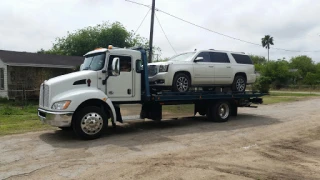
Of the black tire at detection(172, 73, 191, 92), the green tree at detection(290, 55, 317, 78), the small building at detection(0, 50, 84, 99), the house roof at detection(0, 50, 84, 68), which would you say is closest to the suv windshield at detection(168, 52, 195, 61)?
the black tire at detection(172, 73, 191, 92)

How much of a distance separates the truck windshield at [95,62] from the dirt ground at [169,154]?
2.16 meters

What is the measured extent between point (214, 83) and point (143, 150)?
17.5 ft

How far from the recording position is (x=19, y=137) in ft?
30.7

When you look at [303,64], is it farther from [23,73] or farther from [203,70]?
[203,70]

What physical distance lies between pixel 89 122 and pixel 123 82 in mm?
1754

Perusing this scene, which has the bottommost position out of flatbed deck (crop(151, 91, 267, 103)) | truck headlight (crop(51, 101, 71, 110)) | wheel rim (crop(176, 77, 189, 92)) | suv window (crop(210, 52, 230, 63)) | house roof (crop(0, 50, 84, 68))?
truck headlight (crop(51, 101, 71, 110))

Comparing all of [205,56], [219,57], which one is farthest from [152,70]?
[219,57]

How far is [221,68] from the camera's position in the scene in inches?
472

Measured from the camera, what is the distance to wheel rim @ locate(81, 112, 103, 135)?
28.6 feet

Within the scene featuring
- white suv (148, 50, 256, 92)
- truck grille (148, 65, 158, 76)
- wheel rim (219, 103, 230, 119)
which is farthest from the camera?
wheel rim (219, 103, 230, 119)

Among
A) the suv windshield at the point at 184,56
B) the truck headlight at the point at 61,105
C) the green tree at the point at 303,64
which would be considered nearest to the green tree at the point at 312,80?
the green tree at the point at 303,64

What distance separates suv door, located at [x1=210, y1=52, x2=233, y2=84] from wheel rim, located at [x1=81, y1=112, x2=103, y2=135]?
201 inches

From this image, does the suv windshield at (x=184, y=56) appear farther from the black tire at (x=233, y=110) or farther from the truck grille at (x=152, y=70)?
the black tire at (x=233, y=110)

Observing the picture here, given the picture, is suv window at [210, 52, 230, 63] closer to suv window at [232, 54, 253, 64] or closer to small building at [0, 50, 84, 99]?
suv window at [232, 54, 253, 64]
